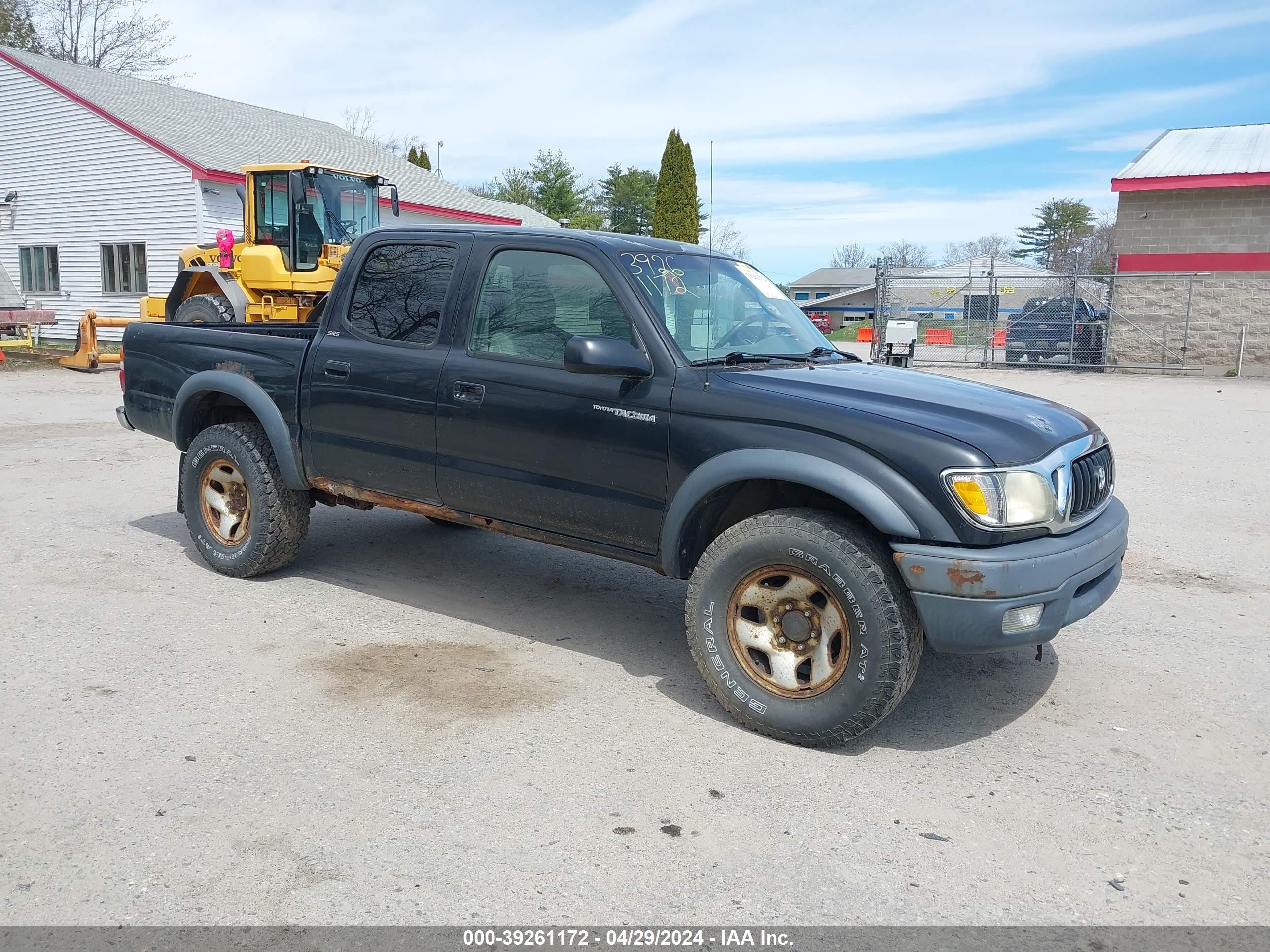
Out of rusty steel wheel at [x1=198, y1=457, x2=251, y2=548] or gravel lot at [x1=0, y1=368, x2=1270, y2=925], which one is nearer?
gravel lot at [x1=0, y1=368, x2=1270, y2=925]

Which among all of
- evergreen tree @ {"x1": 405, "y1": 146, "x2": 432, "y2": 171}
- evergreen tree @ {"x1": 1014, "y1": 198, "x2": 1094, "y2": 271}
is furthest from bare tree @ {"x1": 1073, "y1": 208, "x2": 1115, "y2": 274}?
evergreen tree @ {"x1": 405, "y1": 146, "x2": 432, "y2": 171}

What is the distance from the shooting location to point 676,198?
43344mm

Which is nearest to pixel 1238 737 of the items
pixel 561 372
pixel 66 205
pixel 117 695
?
pixel 561 372

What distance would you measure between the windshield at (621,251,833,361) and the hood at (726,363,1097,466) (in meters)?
0.25

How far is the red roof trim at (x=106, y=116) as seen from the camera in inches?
894

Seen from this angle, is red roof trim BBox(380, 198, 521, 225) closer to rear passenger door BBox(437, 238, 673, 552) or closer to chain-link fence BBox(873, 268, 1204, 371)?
chain-link fence BBox(873, 268, 1204, 371)

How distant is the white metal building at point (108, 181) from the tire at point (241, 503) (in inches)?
746

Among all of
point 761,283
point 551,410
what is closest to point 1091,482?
point 761,283

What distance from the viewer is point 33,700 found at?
13.9ft

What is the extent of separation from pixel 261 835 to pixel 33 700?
5.37 feet

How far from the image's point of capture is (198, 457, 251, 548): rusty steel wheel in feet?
19.6

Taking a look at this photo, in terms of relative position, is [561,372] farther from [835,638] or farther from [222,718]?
[222,718]

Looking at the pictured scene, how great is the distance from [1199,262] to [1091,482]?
2587 cm

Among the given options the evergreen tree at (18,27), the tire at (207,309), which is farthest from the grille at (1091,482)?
the evergreen tree at (18,27)
